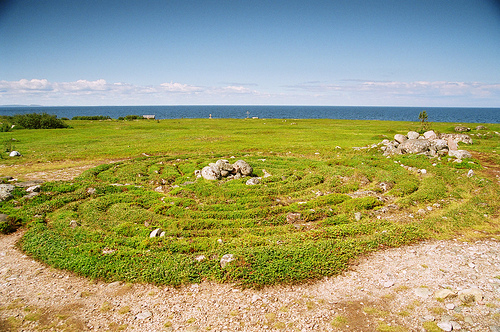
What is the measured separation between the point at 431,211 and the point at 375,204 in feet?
10.1

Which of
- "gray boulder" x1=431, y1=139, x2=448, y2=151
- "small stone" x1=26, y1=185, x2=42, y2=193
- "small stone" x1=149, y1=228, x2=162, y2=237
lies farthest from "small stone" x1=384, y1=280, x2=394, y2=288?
"gray boulder" x1=431, y1=139, x2=448, y2=151

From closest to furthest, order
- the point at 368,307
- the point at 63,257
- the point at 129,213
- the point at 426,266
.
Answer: the point at 368,307 → the point at 426,266 → the point at 63,257 → the point at 129,213

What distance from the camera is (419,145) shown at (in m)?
31.4

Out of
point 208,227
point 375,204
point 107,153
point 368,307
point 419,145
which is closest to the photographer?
point 368,307

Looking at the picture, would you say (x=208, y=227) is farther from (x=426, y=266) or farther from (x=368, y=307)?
(x=426, y=266)

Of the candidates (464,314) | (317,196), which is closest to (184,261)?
(464,314)

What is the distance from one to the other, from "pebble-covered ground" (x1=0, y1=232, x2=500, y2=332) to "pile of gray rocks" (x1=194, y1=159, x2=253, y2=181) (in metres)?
12.5

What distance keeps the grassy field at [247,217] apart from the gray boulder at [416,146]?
190 inches

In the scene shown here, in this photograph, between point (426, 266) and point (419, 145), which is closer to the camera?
point (426, 266)

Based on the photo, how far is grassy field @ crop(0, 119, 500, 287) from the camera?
422 inches

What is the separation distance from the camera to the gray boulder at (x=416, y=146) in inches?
1229

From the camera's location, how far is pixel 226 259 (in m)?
10.9

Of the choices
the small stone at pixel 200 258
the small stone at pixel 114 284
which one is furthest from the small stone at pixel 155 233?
the small stone at pixel 114 284

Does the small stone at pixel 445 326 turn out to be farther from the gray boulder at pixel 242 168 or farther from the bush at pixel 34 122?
the bush at pixel 34 122
